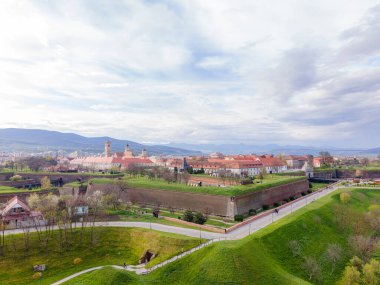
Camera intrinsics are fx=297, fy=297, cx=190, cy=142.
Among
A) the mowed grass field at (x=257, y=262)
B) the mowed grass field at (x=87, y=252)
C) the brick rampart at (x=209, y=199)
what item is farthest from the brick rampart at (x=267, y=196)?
the mowed grass field at (x=87, y=252)

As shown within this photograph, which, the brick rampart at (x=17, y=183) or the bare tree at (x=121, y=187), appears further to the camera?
the brick rampart at (x=17, y=183)

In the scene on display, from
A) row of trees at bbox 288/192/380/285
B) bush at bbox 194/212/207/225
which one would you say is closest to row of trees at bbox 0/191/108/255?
bush at bbox 194/212/207/225

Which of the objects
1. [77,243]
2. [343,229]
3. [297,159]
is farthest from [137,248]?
[297,159]

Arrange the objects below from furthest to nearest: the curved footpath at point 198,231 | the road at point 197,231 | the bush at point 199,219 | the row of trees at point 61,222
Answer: the bush at point 199,219
the row of trees at point 61,222
the curved footpath at point 198,231
the road at point 197,231

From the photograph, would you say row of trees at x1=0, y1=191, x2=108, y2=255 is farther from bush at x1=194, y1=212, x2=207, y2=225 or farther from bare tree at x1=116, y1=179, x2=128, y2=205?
bush at x1=194, y1=212, x2=207, y2=225

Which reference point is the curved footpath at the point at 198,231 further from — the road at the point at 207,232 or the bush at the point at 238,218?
the bush at the point at 238,218

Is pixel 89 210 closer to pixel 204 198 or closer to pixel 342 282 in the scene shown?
pixel 204 198

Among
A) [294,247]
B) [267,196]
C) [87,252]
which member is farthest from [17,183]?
[294,247]

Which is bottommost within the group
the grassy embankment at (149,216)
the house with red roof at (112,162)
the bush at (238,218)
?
the grassy embankment at (149,216)

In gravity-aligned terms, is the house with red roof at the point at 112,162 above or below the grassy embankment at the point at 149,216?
above
